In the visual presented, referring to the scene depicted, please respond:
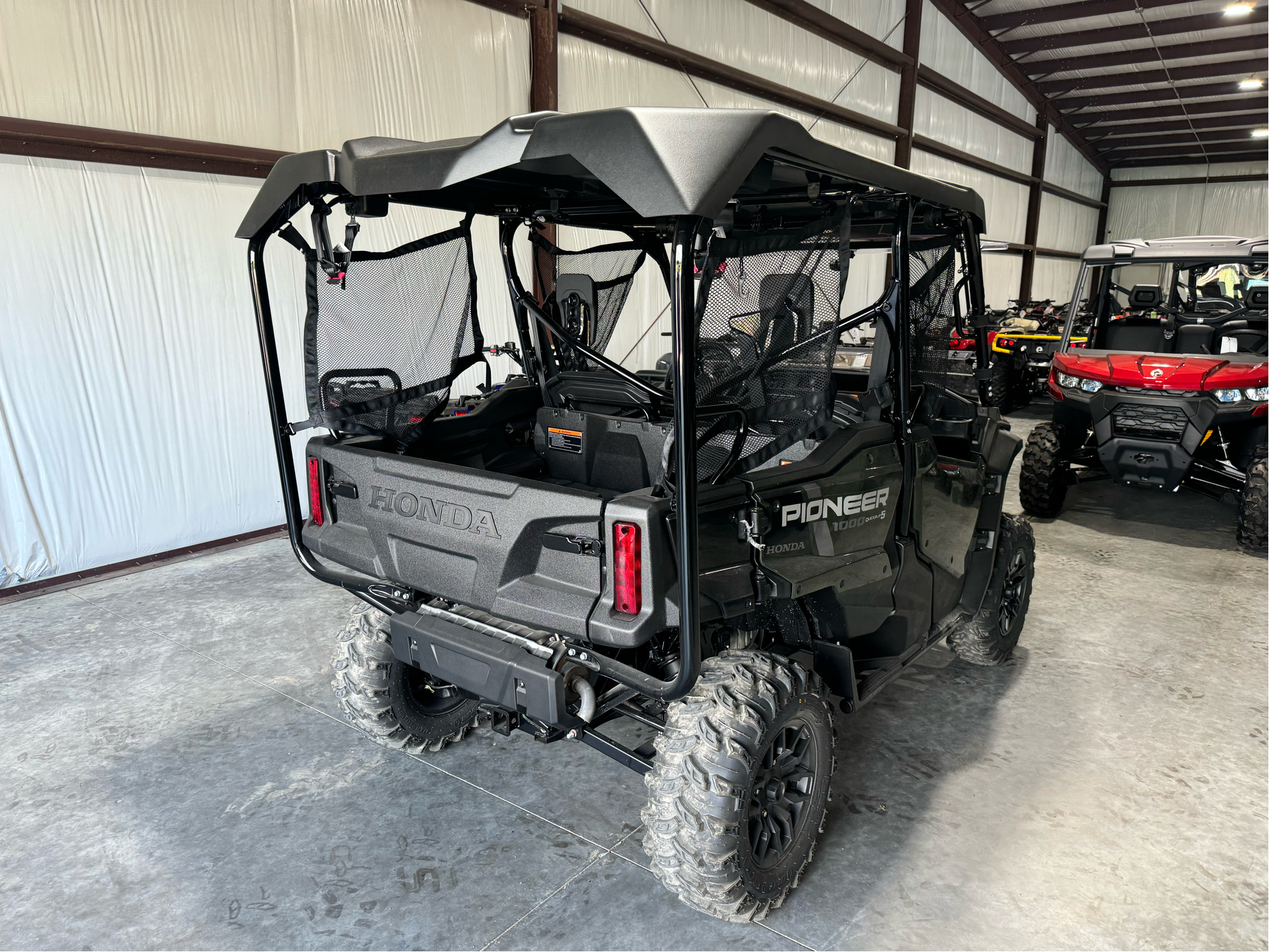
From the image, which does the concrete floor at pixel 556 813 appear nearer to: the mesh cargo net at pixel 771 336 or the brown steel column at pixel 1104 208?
the mesh cargo net at pixel 771 336

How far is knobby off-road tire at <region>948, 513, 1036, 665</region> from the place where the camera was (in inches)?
143

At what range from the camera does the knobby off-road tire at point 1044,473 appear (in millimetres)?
6117

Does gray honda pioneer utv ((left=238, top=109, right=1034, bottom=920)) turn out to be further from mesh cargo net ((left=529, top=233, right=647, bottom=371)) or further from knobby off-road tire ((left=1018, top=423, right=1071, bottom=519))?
knobby off-road tire ((left=1018, top=423, right=1071, bottom=519))

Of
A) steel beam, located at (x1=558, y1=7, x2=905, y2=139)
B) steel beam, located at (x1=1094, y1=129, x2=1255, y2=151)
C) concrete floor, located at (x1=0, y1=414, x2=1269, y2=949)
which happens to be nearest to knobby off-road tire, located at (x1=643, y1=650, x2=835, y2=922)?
concrete floor, located at (x1=0, y1=414, x2=1269, y2=949)

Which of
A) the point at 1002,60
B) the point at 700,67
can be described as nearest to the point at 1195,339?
the point at 700,67

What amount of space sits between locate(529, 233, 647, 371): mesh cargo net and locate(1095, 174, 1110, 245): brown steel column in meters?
23.8

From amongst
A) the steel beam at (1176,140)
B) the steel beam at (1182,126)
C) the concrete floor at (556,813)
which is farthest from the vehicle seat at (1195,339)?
the steel beam at (1176,140)

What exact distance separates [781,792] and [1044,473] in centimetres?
461

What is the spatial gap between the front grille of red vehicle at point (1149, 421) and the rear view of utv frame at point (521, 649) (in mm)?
4585

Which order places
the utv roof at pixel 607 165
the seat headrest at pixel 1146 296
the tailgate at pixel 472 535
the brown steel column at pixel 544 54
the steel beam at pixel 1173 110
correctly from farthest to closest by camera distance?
the steel beam at pixel 1173 110, the brown steel column at pixel 544 54, the seat headrest at pixel 1146 296, the tailgate at pixel 472 535, the utv roof at pixel 607 165

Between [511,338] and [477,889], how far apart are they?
16.4 ft

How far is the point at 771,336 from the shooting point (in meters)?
2.22

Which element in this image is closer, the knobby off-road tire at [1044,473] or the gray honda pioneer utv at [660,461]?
the gray honda pioneer utv at [660,461]

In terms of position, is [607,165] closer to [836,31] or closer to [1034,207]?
[836,31]
